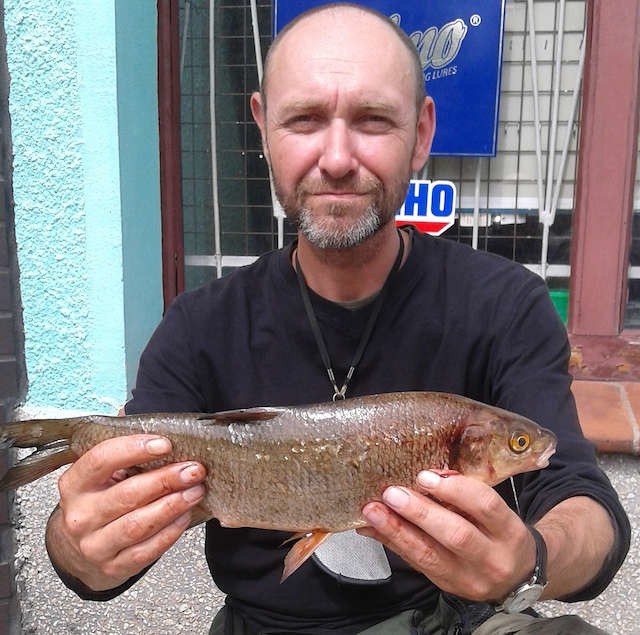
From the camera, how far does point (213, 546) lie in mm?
1970

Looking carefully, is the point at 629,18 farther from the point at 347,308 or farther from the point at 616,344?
the point at 347,308

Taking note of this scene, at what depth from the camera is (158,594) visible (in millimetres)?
3086

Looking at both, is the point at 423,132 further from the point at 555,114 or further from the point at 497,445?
the point at 555,114

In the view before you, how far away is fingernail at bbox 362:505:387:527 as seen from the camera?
1.38 metres

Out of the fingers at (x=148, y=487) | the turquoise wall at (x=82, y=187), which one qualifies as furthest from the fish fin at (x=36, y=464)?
the turquoise wall at (x=82, y=187)

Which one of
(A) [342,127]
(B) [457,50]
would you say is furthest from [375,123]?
(B) [457,50]

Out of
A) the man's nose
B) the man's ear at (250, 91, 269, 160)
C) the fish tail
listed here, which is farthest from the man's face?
the fish tail

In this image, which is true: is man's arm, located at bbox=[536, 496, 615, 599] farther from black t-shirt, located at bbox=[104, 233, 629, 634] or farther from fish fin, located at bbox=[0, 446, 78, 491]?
fish fin, located at bbox=[0, 446, 78, 491]

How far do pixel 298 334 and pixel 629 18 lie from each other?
2036 millimetres

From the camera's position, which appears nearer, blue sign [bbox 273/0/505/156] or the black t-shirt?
the black t-shirt

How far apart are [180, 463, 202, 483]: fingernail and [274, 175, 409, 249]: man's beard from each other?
2.16 feet

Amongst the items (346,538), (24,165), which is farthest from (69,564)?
(24,165)

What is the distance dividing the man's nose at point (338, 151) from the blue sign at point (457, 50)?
4.80ft

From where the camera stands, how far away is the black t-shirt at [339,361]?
1.85 meters
